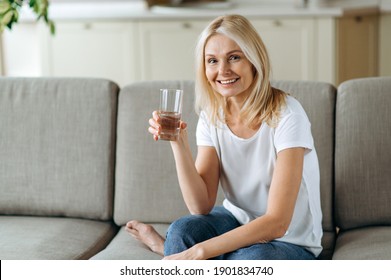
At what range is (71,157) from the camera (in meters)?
2.45

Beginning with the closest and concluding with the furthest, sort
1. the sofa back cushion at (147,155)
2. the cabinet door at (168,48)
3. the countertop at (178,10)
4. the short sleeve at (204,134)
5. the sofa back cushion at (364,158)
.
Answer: the short sleeve at (204,134) < the sofa back cushion at (364,158) < the sofa back cushion at (147,155) < the countertop at (178,10) < the cabinet door at (168,48)

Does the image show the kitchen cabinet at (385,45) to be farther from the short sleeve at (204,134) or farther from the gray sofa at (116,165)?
the short sleeve at (204,134)

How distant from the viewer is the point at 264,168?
204 cm

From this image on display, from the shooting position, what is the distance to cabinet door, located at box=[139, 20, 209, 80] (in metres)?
4.52

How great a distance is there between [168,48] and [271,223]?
2806mm

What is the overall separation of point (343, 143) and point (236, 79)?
479 mm

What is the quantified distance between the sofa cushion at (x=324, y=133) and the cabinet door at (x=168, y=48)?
2.26m

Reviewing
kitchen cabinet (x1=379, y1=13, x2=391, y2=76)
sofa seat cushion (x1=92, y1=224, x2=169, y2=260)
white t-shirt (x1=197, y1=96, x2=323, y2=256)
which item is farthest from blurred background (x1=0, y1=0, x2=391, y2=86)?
white t-shirt (x1=197, y1=96, x2=323, y2=256)

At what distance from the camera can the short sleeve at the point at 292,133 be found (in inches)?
76.2

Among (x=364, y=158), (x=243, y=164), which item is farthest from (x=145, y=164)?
(x=364, y=158)

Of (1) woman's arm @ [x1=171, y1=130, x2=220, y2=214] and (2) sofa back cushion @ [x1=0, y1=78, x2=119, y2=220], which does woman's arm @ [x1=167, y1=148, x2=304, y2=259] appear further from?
(2) sofa back cushion @ [x1=0, y1=78, x2=119, y2=220]

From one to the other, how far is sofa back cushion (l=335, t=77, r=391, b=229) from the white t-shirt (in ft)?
0.63

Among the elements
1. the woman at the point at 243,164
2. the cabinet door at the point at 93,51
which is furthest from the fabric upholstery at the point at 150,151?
the cabinet door at the point at 93,51
